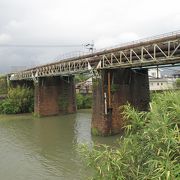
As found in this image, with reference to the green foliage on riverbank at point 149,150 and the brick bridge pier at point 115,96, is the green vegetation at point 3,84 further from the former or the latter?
the green foliage on riverbank at point 149,150

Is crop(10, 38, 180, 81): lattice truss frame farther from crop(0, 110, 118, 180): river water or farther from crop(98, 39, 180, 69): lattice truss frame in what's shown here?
crop(0, 110, 118, 180): river water

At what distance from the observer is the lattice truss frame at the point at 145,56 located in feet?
71.5

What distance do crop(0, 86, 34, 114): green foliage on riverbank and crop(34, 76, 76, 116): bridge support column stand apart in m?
4.63

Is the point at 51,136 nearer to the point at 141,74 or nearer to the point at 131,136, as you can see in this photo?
the point at 141,74

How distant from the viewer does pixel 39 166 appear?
19.2m

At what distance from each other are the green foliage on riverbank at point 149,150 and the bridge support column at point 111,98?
18.8 meters

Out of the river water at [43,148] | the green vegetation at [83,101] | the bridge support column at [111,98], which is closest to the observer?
the river water at [43,148]

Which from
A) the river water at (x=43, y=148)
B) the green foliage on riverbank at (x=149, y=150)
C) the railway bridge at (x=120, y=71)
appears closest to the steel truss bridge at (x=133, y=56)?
the railway bridge at (x=120, y=71)

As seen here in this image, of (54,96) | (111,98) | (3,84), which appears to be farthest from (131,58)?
(3,84)

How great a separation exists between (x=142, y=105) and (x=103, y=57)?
20.2ft

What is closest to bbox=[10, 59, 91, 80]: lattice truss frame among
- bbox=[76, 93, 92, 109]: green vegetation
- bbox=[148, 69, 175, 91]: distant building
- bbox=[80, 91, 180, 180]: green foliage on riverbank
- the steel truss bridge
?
the steel truss bridge

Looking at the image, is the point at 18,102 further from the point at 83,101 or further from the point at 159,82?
the point at 159,82

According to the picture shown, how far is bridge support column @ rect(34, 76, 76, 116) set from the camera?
43.8m

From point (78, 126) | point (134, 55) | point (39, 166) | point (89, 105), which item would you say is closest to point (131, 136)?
point (39, 166)
